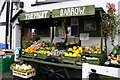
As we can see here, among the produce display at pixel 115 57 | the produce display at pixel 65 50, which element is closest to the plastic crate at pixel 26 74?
the produce display at pixel 65 50

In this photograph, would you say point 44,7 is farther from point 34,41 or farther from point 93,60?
point 93,60

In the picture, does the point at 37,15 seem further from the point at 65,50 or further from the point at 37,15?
the point at 65,50

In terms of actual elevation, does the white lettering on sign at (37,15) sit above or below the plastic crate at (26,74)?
above

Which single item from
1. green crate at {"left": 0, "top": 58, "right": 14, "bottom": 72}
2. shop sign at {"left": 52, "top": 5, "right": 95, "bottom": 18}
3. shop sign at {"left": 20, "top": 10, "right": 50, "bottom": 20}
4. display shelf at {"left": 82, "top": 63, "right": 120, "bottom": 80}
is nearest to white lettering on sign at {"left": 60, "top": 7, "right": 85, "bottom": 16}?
shop sign at {"left": 52, "top": 5, "right": 95, "bottom": 18}

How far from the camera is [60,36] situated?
560 centimetres

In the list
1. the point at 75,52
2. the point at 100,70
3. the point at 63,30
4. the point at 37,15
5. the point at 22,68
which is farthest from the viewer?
the point at 63,30

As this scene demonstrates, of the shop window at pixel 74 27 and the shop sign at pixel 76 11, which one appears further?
the shop window at pixel 74 27

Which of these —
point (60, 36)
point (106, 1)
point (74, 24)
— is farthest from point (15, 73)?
point (106, 1)

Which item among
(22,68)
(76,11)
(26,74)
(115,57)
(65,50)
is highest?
(76,11)


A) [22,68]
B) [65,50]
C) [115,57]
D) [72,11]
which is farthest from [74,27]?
[22,68]

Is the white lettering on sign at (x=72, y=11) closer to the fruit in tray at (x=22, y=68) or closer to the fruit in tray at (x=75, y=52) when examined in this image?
the fruit in tray at (x=75, y=52)

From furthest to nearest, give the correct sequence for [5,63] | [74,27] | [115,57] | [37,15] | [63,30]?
[5,63] → [63,30] → [74,27] → [37,15] → [115,57]

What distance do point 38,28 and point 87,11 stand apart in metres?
2.71

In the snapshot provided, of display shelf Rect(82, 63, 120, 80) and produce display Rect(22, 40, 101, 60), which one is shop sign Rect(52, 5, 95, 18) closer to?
produce display Rect(22, 40, 101, 60)
